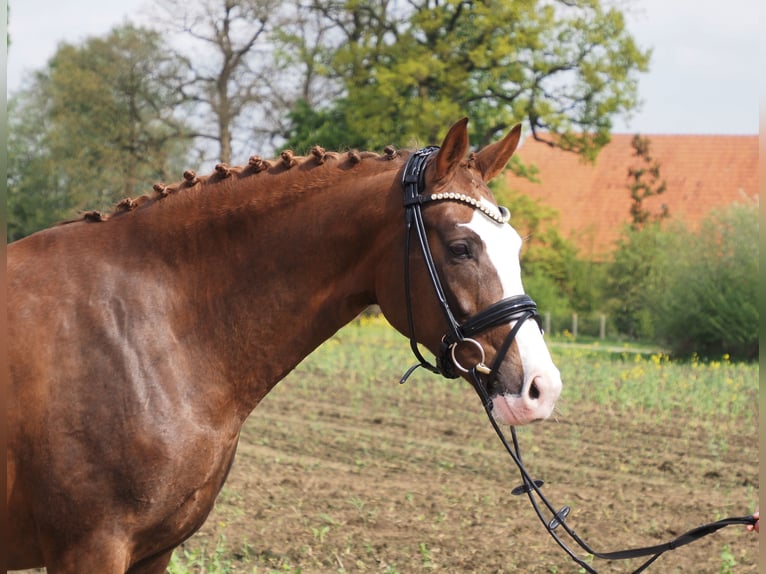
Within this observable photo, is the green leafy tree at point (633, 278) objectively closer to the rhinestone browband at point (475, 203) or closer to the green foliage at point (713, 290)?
the green foliage at point (713, 290)

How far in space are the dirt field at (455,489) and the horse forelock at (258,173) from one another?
2994 millimetres

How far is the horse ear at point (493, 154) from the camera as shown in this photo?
3109mm

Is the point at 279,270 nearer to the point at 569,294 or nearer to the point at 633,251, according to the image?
the point at 633,251

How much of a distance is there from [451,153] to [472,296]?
0.47 m

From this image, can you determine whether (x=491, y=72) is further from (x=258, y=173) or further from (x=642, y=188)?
(x=258, y=173)

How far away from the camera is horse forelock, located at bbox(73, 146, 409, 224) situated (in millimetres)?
3141

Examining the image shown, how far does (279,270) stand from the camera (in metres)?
3.07

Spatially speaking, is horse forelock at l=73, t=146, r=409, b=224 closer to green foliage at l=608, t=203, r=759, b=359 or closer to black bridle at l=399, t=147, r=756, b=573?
black bridle at l=399, t=147, r=756, b=573

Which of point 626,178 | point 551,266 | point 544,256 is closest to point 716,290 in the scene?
point 544,256

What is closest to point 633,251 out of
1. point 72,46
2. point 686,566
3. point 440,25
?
point 440,25

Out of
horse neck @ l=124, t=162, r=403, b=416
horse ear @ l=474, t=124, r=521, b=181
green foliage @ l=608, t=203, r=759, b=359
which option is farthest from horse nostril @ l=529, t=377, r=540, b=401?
green foliage @ l=608, t=203, r=759, b=359

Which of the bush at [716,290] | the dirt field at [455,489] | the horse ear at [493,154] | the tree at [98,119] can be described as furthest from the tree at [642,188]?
the horse ear at [493,154]

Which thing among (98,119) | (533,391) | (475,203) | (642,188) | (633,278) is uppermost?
(98,119)

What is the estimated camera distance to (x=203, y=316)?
3021 mm
